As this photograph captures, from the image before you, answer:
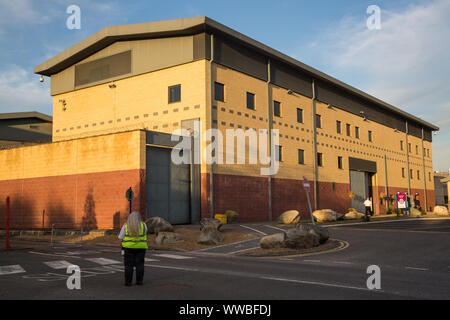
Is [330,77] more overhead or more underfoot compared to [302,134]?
more overhead

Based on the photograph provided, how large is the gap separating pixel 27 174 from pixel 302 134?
22.0m

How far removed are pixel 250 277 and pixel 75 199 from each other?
20.2 metres

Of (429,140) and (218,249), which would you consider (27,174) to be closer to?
(218,249)

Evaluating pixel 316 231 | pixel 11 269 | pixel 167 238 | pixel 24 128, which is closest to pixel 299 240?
pixel 316 231

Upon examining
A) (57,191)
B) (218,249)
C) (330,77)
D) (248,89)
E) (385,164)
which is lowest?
(218,249)

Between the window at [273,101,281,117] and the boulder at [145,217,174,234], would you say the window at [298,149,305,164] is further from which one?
the boulder at [145,217,174,234]

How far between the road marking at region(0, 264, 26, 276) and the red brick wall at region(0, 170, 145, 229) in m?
12.4

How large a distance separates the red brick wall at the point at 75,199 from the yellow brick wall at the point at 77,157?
0.42 m

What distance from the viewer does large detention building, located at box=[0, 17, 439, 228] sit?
1033 inches

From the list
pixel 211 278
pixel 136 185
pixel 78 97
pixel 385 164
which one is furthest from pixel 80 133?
pixel 385 164

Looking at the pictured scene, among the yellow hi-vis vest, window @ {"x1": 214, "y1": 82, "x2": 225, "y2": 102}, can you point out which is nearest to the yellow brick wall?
window @ {"x1": 214, "y1": 82, "x2": 225, "y2": 102}

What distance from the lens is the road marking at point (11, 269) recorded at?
1099 cm

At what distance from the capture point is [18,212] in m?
30.7

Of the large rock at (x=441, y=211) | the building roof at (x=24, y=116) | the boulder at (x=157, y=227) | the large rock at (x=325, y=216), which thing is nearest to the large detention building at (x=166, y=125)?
the boulder at (x=157, y=227)
